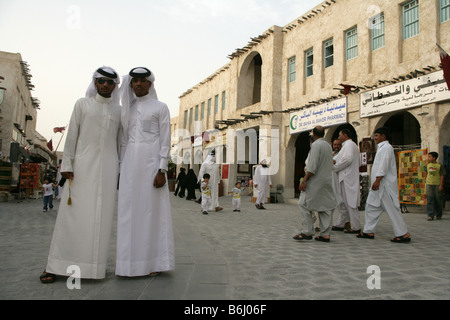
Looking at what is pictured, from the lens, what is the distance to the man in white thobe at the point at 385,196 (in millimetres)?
5391

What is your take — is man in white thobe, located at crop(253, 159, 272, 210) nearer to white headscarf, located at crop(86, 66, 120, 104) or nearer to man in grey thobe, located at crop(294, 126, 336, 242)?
man in grey thobe, located at crop(294, 126, 336, 242)

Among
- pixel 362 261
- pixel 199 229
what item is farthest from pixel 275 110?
pixel 362 261

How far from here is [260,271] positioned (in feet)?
11.1

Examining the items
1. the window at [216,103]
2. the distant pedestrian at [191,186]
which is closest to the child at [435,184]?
the distant pedestrian at [191,186]

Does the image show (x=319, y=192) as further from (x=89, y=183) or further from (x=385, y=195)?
(x=89, y=183)

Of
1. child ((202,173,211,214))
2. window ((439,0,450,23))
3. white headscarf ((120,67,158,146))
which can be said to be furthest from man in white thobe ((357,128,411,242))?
window ((439,0,450,23))

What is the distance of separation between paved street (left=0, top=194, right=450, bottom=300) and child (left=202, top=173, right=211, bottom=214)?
182 inches

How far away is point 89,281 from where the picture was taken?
2.98 meters

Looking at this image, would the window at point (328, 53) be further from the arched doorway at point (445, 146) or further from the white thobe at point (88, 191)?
the white thobe at point (88, 191)

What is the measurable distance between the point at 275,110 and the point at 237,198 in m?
8.42

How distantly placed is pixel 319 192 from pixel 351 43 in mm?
11289

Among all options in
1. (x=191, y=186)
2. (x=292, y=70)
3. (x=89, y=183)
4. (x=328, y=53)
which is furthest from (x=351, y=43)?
(x=89, y=183)

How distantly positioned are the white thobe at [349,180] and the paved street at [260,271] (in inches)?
29.2

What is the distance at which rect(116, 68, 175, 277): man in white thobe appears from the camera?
10.2 feet
